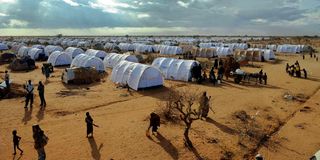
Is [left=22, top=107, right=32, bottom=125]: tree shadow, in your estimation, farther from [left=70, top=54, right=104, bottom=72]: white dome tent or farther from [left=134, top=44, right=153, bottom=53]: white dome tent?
[left=134, top=44, right=153, bottom=53]: white dome tent

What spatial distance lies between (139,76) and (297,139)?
12.8m

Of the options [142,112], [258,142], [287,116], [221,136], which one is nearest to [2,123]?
[142,112]

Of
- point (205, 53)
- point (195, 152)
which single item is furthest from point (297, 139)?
point (205, 53)

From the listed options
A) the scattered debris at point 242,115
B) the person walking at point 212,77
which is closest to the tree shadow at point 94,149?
the scattered debris at point 242,115

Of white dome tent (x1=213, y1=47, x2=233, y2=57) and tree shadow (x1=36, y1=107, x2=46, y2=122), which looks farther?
white dome tent (x1=213, y1=47, x2=233, y2=57)

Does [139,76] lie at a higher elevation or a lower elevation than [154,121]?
higher

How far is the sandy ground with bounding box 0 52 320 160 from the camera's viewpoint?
1215 cm

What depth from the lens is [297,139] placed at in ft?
45.3

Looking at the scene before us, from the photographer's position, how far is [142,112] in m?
17.6

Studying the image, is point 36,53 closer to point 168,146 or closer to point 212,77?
point 212,77

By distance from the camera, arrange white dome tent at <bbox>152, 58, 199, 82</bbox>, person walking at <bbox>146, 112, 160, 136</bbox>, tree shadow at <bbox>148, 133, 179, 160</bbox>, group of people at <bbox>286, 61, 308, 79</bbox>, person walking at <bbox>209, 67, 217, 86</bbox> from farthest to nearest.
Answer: group of people at <bbox>286, 61, 308, 79</bbox> → white dome tent at <bbox>152, 58, 199, 82</bbox> → person walking at <bbox>209, 67, 217, 86</bbox> → person walking at <bbox>146, 112, 160, 136</bbox> → tree shadow at <bbox>148, 133, 179, 160</bbox>

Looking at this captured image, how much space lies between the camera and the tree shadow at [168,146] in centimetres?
1189

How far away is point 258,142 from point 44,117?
10.8 m

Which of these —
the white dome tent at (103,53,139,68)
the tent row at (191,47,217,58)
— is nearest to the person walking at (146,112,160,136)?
the white dome tent at (103,53,139,68)
